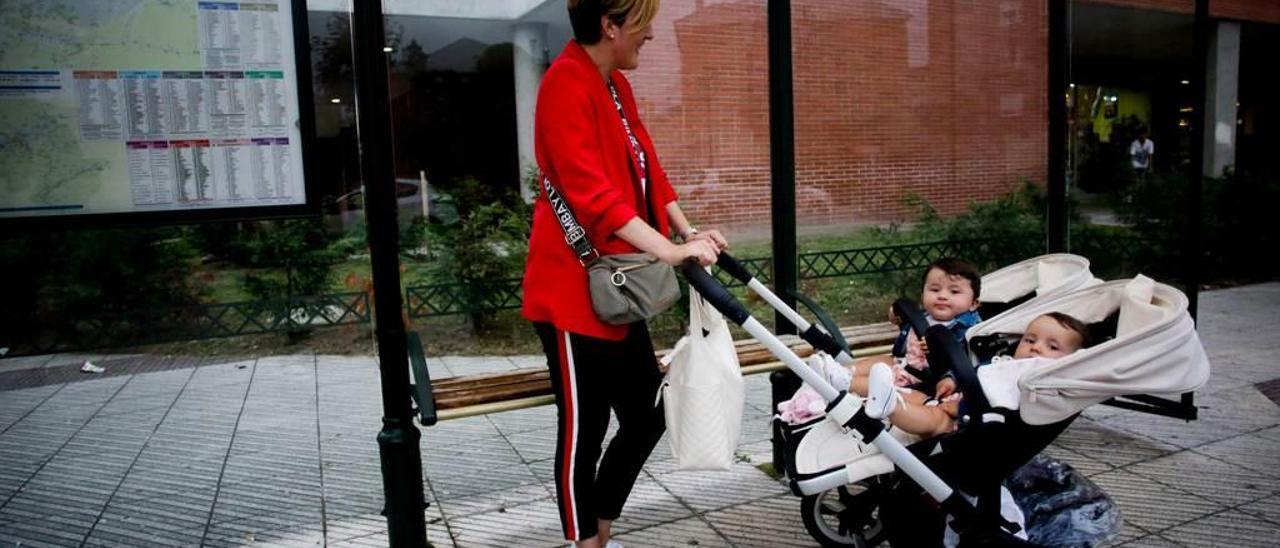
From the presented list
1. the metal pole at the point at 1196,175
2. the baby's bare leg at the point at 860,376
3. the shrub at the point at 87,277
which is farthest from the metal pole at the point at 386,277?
the metal pole at the point at 1196,175

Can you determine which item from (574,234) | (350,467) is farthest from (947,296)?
(350,467)

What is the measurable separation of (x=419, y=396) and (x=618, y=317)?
88 centimetres

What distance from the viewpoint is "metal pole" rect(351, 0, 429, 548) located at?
3059 millimetres

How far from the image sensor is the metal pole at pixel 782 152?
396 centimetres

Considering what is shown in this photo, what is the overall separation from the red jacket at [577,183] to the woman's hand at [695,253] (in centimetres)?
17

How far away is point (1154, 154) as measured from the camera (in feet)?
24.5

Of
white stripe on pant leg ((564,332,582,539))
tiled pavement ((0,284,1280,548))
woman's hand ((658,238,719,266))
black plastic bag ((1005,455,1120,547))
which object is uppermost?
woman's hand ((658,238,719,266))

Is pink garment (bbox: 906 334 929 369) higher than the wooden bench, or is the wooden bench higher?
pink garment (bbox: 906 334 929 369)

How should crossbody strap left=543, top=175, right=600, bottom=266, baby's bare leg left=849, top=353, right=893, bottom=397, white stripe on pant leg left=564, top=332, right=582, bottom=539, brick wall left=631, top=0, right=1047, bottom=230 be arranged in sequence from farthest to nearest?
brick wall left=631, top=0, right=1047, bottom=230, baby's bare leg left=849, top=353, right=893, bottom=397, white stripe on pant leg left=564, top=332, right=582, bottom=539, crossbody strap left=543, top=175, right=600, bottom=266

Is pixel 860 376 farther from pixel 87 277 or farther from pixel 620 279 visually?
pixel 87 277

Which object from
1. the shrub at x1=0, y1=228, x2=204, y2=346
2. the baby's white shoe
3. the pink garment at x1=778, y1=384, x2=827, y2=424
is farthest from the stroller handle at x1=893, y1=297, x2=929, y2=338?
the shrub at x1=0, y1=228, x2=204, y2=346

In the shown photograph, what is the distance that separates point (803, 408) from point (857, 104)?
10.9 ft

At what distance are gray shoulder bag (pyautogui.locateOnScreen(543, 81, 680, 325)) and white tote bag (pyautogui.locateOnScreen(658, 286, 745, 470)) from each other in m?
0.17

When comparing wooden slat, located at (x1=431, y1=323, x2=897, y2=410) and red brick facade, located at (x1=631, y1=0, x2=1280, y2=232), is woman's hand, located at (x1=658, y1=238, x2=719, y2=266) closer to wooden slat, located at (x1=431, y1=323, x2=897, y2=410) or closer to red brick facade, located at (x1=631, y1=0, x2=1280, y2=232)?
wooden slat, located at (x1=431, y1=323, x2=897, y2=410)
